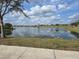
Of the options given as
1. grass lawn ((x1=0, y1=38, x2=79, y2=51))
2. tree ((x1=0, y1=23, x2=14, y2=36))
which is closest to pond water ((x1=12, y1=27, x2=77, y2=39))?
grass lawn ((x1=0, y1=38, x2=79, y2=51))

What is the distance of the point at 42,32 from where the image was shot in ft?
43.5

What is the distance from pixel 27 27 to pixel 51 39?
1.88 metres

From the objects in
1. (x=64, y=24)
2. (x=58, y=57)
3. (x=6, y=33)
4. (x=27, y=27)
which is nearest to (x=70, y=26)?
(x=64, y=24)

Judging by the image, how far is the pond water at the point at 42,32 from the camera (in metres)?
12.2

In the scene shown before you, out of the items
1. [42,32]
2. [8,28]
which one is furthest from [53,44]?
[8,28]

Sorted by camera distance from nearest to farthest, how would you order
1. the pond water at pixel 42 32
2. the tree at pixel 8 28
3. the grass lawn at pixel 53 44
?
the grass lawn at pixel 53 44 → the pond water at pixel 42 32 → the tree at pixel 8 28

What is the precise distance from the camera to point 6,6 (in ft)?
51.2

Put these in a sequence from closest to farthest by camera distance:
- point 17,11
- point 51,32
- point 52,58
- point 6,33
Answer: point 52,58 → point 51,32 → point 17,11 → point 6,33

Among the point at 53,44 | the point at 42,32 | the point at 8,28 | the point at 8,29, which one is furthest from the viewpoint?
the point at 8,29

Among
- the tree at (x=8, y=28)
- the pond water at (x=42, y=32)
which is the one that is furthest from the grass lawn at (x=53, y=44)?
the tree at (x=8, y=28)

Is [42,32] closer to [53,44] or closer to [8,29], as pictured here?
[53,44]

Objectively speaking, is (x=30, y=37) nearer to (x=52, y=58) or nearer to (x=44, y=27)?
(x=44, y=27)

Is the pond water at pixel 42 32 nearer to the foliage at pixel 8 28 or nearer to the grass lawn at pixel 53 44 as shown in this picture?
the grass lawn at pixel 53 44

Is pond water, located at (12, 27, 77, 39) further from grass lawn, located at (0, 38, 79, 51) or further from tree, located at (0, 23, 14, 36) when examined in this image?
tree, located at (0, 23, 14, 36)
